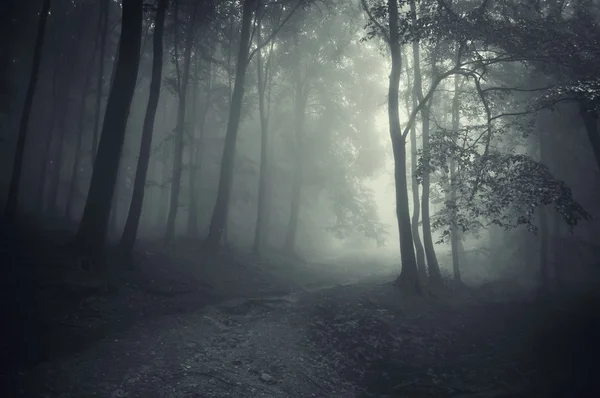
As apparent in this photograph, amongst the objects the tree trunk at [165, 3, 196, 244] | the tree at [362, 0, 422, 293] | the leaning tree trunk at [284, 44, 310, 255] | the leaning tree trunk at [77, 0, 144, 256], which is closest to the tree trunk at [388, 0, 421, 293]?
the tree at [362, 0, 422, 293]

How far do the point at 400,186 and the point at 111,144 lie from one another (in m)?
11.0

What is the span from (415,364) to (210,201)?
925 inches

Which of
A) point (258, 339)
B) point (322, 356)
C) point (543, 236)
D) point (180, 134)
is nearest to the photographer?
point (322, 356)

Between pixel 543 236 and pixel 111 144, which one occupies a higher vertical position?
pixel 111 144

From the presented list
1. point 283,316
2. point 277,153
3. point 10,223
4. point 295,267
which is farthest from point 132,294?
point 277,153

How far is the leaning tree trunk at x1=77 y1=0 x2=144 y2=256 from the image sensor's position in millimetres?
10484

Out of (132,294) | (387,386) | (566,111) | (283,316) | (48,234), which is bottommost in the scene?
(387,386)

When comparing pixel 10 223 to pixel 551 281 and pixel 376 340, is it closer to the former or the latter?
pixel 376 340

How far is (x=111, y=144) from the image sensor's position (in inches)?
423

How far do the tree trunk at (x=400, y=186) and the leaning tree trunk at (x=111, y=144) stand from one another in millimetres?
9749

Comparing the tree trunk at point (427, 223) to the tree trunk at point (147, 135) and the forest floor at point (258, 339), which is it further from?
the tree trunk at point (147, 135)

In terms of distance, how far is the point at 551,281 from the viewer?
1905cm

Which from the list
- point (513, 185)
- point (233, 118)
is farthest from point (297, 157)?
point (513, 185)

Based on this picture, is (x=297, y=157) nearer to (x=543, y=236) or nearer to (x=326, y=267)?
(x=326, y=267)
